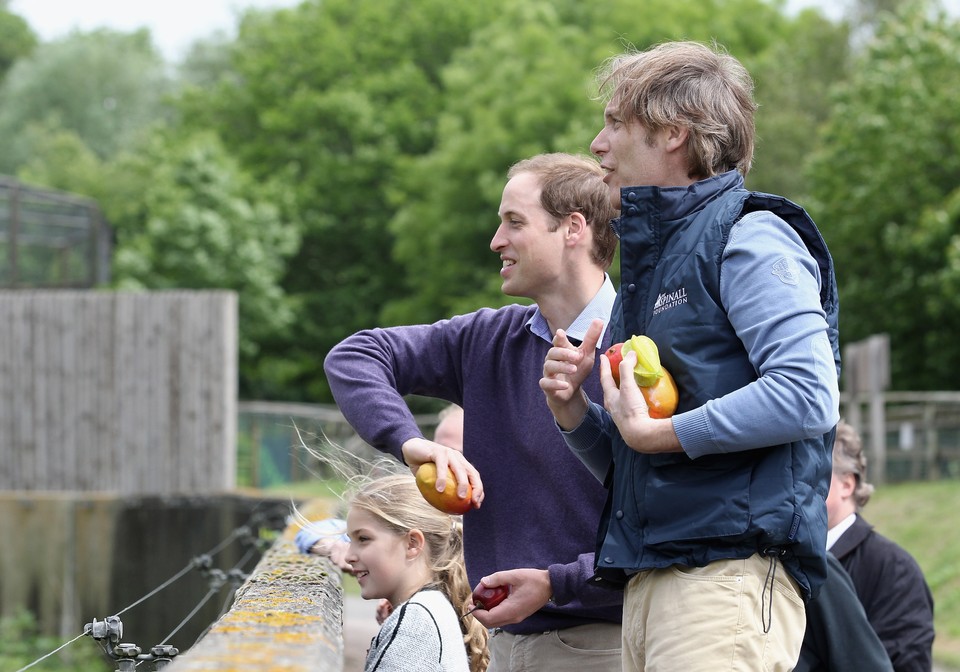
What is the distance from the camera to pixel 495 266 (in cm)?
3303

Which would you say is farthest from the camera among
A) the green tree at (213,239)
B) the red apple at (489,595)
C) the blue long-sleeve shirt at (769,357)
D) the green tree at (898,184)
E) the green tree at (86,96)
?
the green tree at (86,96)

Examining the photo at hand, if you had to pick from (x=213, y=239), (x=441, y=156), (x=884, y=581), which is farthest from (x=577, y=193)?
(x=441, y=156)

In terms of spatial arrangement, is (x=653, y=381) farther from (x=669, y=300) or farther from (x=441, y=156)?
(x=441, y=156)

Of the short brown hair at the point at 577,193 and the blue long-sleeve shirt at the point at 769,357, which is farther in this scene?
the short brown hair at the point at 577,193

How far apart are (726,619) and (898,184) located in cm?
2455

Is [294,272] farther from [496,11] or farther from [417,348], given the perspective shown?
[417,348]

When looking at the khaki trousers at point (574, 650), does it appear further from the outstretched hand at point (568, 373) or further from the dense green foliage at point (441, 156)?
the dense green foliage at point (441, 156)

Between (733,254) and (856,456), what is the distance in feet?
8.20

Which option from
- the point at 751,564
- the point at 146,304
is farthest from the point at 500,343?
the point at 146,304

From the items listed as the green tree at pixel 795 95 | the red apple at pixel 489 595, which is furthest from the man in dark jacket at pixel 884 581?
the green tree at pixel 795 95

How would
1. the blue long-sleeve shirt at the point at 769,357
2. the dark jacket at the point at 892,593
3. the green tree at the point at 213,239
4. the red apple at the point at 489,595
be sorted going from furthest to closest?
the green tree at the point at 213,239 < the dark jacket at the point at 892,593 < the red apple at the point at 489,595 < the blue long-sleeve shirt at the point at 769,357

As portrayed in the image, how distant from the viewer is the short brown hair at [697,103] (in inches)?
111

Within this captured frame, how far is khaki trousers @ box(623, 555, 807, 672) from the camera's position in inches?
100.0

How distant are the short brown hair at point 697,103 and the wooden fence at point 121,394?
1168 cm
